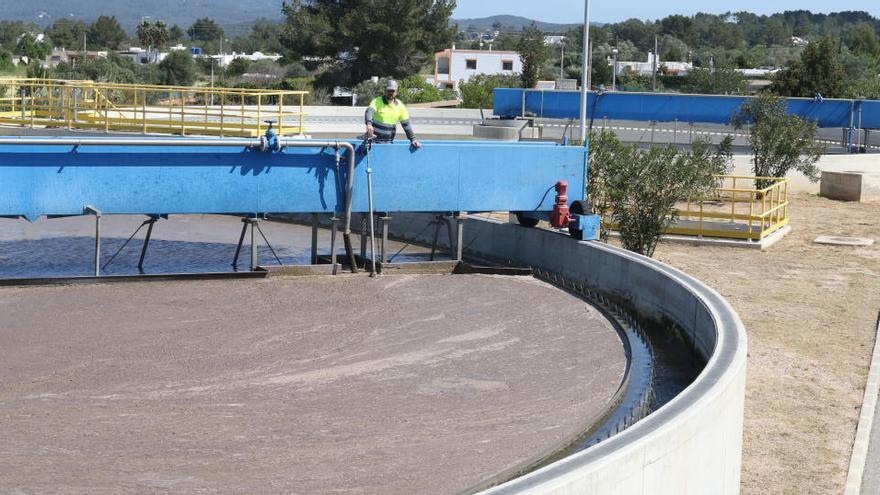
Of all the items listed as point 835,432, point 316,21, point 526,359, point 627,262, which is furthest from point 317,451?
point 316,21

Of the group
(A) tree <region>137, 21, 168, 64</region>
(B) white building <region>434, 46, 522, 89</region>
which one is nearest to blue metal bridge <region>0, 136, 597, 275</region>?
(B) white building <region>434, 46, 522, 89</region>

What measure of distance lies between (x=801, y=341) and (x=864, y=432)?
339cm

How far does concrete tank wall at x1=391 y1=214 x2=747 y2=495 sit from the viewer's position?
7.18m

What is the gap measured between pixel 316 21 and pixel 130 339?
56.0 m

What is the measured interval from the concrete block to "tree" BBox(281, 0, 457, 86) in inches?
1574

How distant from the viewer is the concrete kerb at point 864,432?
377 inches

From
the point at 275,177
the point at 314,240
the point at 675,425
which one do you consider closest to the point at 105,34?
the point at 314,240

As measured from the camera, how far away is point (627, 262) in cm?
1591

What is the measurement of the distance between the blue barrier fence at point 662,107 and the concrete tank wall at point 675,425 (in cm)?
2076

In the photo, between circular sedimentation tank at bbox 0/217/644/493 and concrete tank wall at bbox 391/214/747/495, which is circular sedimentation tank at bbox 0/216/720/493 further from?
concrete tank wall at bbox 391/214/747/495

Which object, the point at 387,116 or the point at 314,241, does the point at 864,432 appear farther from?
the point at 314,241

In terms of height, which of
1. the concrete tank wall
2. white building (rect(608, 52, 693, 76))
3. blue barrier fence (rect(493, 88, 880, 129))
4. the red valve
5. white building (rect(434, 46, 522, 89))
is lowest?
the concrete tank wall

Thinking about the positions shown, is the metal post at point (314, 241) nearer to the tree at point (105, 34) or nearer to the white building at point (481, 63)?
the white building at point (481, 63)

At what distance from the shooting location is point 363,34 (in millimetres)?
66625
